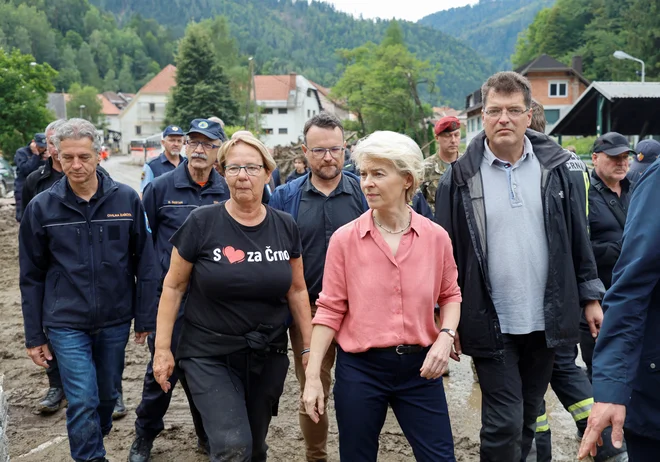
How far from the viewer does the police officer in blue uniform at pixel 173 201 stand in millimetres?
4410

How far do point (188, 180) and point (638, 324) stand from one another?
3.37 metres

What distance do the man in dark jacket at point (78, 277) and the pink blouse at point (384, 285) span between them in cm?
166

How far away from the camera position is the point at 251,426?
360 cm

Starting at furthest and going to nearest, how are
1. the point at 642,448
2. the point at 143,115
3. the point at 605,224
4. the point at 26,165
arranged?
the point at 143,115, the point at 26,165, the point at 605,224, the point at 642,448

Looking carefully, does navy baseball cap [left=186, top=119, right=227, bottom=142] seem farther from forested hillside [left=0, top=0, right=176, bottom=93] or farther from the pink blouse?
forested hillside [left=0, top=0, right=176, bottom=93]

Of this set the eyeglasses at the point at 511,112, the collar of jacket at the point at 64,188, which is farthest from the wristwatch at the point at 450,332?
the collar of jacket at the point at 64,188

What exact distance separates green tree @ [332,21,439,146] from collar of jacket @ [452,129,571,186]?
47180mm

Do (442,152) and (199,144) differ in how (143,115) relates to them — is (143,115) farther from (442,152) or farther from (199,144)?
(199,144)

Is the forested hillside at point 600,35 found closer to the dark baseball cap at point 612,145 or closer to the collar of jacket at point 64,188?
the dark baseball cap at point 612,145

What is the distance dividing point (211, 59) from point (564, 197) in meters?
62.3

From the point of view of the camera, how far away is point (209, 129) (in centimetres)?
501

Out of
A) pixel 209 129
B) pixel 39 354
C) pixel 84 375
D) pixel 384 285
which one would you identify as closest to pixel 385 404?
pixel 384 285

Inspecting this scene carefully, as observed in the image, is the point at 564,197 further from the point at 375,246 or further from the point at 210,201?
the point at 210,201

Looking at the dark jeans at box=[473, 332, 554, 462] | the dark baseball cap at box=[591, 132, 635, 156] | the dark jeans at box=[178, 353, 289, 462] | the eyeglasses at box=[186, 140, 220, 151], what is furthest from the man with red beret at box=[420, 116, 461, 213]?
the dark jeans at box=[178, 353, 289, 462]
